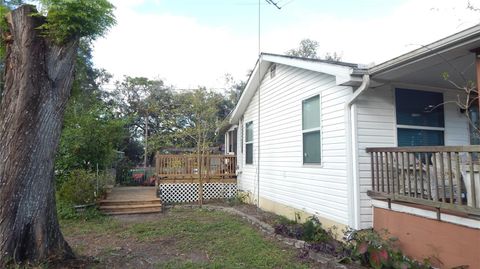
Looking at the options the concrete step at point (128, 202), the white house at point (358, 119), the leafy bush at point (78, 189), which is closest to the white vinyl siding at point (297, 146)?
the white house at point (358, 119)

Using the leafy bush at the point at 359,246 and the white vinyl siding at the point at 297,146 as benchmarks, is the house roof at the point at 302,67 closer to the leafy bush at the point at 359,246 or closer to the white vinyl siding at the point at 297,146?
the white vinyl siding at the point at 297,146

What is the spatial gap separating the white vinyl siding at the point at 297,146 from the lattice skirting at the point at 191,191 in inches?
52.6

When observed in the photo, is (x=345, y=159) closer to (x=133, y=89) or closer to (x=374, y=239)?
(x=374, y=239)

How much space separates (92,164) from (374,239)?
8.69 meters

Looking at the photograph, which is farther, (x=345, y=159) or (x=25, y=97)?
(x=345, y=159)

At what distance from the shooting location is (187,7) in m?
10.5

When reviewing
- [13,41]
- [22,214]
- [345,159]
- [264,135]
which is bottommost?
[22,214]

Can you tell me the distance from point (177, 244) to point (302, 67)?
4377mm

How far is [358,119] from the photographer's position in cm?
538

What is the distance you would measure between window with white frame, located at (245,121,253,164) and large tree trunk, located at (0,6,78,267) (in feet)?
22.8

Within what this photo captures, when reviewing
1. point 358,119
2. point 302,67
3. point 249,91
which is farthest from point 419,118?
point 249,91

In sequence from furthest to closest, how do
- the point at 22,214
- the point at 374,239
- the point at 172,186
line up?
the point at 172,186 < the point at 374,239 < the point at 22,214

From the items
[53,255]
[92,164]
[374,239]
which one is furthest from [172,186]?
[374,239]

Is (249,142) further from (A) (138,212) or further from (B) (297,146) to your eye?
(A) (138,212)
